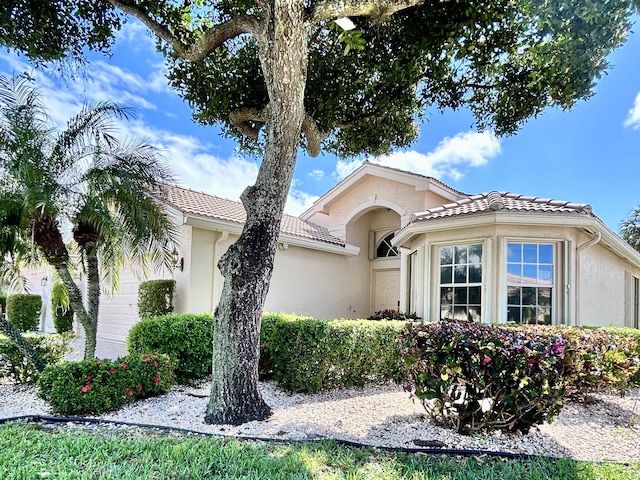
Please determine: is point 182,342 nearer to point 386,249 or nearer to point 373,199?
point 373,199

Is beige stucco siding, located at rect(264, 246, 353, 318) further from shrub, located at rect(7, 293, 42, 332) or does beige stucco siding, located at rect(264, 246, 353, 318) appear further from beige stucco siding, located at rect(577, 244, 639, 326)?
shrub, located at rect(7, 293, 42, 332)

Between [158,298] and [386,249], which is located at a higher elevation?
[386,249]

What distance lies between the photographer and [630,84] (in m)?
10.6

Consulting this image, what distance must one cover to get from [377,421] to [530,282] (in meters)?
5.90

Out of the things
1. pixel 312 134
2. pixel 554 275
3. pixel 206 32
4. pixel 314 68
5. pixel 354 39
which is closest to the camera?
pixel 354 39

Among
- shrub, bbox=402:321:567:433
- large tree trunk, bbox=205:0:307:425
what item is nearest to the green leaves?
large tree trunk, bbox=205:0:307:425

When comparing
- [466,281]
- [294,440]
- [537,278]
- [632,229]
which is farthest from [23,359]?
[632,229]

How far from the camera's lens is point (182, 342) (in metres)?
8.12

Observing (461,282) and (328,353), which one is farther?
(461,282)

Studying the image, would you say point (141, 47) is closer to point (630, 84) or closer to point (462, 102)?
point (462, 102)

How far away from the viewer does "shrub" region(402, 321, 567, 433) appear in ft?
15.9

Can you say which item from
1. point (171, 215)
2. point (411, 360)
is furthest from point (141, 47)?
point (411, 360)

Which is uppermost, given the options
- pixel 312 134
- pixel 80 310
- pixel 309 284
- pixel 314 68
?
pixel 314 68

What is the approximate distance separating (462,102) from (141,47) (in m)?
7.77
